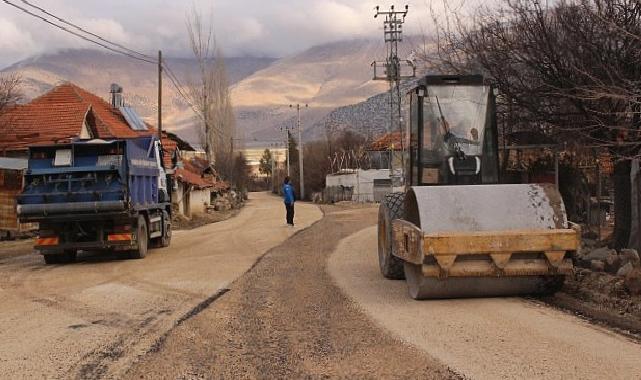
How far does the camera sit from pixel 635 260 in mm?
9898

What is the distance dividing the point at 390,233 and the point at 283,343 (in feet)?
A: 13.9

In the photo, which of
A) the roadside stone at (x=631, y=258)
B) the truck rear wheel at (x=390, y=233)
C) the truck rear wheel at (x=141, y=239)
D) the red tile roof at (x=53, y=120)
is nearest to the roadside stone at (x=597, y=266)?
the roadside stone at (x=631, y=258)

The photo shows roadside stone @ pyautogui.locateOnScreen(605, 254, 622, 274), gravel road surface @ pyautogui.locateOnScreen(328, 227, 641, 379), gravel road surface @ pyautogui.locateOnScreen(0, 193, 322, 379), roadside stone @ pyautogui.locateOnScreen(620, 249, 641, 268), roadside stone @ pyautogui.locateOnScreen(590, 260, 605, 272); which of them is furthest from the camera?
roadside stone @ pyautogui.locateOnScreen(590, 260, 605, 272)

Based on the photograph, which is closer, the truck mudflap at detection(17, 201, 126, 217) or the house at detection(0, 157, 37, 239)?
the truck mudflap at detection(17, 201, 126, 217)

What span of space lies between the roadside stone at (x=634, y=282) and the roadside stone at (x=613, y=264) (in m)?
1.42

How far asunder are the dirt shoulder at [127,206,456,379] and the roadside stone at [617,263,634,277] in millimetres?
3657

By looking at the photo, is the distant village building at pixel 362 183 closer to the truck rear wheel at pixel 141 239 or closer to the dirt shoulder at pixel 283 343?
the truck rear wheel at pixel 141 239

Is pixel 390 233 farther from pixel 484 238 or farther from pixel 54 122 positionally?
pixel 54 122

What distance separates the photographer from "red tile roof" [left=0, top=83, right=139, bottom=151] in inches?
1131

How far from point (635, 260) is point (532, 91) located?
3.83m

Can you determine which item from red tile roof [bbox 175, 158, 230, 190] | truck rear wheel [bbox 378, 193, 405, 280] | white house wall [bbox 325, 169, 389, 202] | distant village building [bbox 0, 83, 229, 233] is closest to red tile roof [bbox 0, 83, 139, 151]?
distant village building [bbox 0, 83, 229, 233]

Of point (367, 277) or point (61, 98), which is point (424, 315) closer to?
point (367, 277)

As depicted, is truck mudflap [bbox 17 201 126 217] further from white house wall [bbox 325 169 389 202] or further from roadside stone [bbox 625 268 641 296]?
white house wall [bbox 325 169 389 202]

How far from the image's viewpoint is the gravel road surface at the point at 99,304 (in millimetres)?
6883
